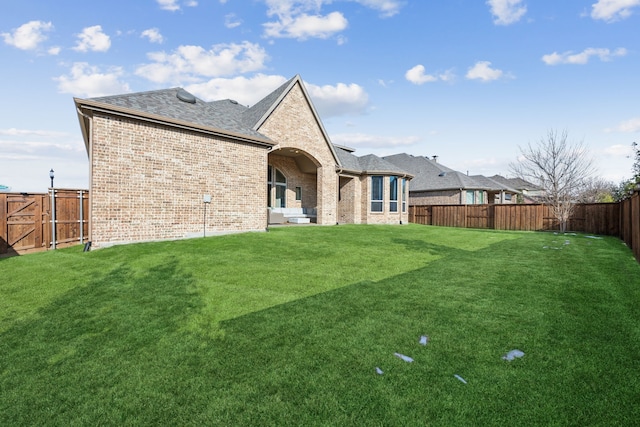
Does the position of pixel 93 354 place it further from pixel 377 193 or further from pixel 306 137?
pixel 377 193

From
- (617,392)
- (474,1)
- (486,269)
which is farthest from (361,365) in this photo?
(474,1)

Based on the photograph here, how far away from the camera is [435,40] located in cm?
1310

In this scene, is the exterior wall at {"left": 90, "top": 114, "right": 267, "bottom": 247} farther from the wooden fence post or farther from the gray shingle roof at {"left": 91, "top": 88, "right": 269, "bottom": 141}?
the wooden fence post

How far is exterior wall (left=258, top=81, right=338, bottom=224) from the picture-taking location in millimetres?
15297

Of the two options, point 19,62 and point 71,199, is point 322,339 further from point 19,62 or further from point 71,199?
point 19,62

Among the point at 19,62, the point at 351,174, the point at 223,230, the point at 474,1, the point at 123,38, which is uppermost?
the point at 474,1

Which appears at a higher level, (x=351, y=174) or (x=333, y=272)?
(x=351, y=174)

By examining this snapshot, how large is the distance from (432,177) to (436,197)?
217 cm

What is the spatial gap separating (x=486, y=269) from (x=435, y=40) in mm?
11034

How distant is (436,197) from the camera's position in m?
28.8

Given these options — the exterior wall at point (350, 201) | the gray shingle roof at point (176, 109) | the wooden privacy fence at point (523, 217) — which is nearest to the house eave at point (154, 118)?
the gray shingle roof at point (176, 109)

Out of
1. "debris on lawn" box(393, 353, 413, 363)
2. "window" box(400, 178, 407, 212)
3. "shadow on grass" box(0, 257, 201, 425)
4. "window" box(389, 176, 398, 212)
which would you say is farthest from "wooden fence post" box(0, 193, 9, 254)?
"window" box(400, 178, 407, 212)

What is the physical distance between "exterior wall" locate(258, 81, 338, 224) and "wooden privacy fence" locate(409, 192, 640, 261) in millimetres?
10293

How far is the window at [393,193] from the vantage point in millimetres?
21480
